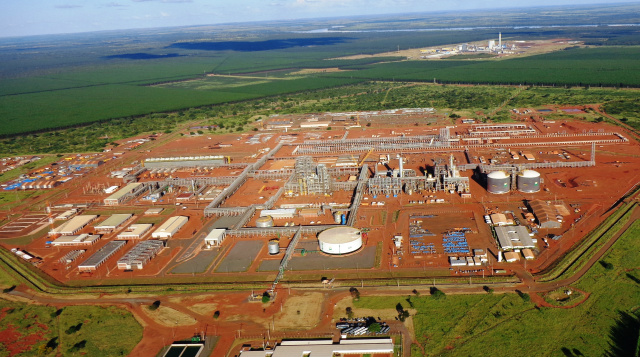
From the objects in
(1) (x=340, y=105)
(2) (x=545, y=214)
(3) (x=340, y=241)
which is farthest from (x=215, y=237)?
(1) (x=340, y=105)

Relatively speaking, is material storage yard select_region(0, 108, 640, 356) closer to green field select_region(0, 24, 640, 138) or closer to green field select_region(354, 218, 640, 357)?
green field select_region(354, 218, 640, 357)

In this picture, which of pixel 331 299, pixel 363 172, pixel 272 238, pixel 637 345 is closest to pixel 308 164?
pixel 363 172

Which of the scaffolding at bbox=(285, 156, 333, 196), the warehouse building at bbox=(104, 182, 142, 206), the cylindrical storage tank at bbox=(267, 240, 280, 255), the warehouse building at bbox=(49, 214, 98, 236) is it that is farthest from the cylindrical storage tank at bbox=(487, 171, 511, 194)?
the warehouse building at bbox=(49, 214, 98, 236)

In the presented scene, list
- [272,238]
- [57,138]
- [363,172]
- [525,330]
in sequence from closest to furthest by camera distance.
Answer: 1. [525,330]
2. [272,238]
3. [363,172]
4. [57,138]

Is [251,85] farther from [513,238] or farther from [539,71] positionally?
[513,238]

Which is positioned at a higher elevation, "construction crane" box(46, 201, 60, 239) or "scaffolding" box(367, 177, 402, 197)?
"scaffolding" box(367, 177, 402, 197)

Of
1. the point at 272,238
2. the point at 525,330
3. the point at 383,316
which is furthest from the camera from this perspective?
the point at 272,238

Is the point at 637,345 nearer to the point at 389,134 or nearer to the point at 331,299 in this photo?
the point at 331,299
